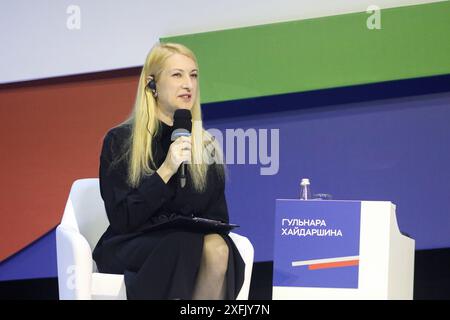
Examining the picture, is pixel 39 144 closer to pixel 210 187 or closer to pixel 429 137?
pixel 210 187

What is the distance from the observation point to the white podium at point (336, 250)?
10.9 feet

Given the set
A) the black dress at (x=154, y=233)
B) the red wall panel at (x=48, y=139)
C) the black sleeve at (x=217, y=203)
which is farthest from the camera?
the red wall panel at (x=48, y=139)

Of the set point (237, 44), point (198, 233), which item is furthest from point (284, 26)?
point (198, 233)

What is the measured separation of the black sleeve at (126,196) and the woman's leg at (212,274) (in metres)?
0.29

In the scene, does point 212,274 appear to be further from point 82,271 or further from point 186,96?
point 186,96

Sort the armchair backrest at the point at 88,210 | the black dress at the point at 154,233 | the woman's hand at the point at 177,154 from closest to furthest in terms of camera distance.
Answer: the black dress at the point at 154,233 < the woman's hand at the point at 177,154 < the armchair backrest at the point at 88,210

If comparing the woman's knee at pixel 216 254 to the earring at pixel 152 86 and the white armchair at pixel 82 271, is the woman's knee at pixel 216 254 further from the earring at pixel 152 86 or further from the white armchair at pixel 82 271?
the earring at pixel 152 86

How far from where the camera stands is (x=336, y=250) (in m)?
3.38

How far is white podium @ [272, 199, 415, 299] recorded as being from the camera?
3.34 meters

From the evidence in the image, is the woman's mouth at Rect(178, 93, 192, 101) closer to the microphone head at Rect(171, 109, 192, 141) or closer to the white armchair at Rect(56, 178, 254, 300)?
the microphone head at Rect(171, 109, 192, 141)

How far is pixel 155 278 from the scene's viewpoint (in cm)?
313

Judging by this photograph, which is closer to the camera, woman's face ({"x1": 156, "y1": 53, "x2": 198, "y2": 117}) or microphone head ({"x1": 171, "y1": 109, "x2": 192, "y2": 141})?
microphone head ({"x1": 171, "y1": 109, "x2": 192, "y2": 141})

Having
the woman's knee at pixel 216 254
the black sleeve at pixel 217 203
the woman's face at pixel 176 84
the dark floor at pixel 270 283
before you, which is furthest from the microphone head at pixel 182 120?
the dark floor at pixel 270 283

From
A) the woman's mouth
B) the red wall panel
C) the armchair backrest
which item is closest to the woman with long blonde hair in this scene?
the woman's mouth
